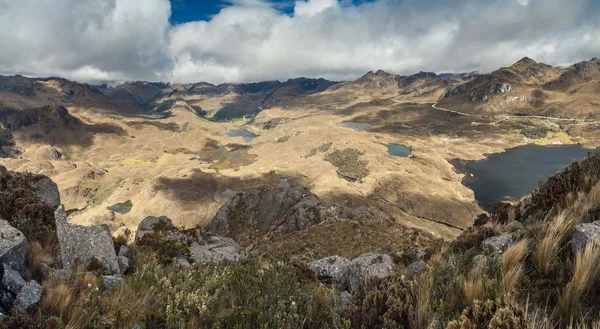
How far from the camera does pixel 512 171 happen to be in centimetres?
15900

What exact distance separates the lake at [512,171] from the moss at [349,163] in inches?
1825

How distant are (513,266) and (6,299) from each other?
8859 millimetres

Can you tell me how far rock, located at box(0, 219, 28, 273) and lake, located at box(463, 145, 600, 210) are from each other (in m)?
124

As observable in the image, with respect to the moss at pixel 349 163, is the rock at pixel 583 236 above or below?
above

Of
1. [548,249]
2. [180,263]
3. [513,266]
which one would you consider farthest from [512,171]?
[513,266]

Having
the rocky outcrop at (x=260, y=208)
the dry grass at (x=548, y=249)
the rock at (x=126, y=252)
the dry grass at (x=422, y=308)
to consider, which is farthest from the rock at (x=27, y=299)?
the rocky outcrop at (x=260, y=208)

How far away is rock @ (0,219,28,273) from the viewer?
6.63 metres

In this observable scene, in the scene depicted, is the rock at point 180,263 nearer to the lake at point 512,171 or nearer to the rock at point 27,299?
the rock at point 27,299

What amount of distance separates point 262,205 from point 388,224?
27.8m

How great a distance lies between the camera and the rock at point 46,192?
14685 millimetres

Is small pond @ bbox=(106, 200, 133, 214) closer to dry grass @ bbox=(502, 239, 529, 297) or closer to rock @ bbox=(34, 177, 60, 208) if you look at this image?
rock @ bbox=(34, 177, 60, 208)

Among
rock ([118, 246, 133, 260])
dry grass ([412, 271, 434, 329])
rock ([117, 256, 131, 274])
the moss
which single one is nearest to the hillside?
dry grass ([412, 271, 434, 329])

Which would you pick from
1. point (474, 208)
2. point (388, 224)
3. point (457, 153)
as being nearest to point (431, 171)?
point (474, 208)

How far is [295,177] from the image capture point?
431 feet
